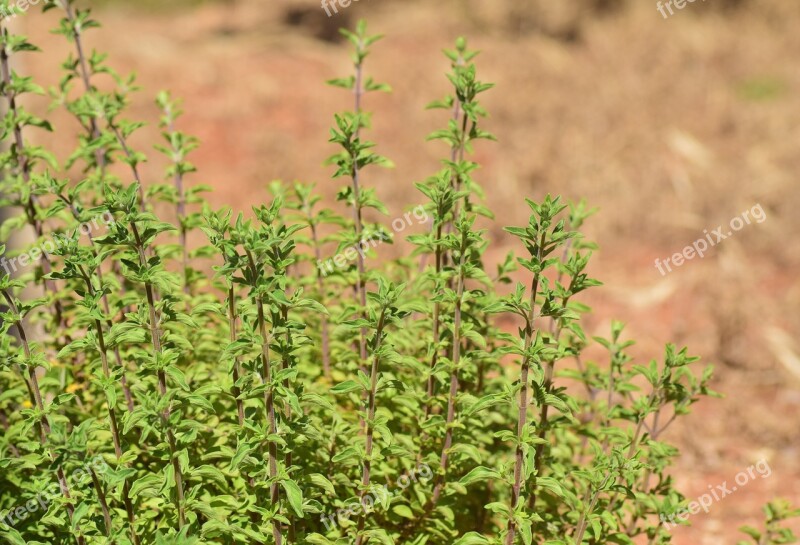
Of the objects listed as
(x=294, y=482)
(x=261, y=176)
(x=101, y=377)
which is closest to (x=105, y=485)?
(x=101, y=377)

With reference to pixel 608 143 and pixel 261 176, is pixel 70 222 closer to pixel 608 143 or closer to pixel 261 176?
pixel 261 176

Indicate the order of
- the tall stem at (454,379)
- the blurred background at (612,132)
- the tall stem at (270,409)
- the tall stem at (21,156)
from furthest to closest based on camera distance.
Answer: the blurred background at (612,132) → the tall stem at (21,156) → the tall stem at (454,379) → the tall stem at (270,409)

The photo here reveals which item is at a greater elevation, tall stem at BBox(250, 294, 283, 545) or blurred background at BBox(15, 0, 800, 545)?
blurred background at BBox(15, 0, 800, 545)

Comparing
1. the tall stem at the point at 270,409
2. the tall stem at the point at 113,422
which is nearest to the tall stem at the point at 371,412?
the tall stem at the point at 270,409

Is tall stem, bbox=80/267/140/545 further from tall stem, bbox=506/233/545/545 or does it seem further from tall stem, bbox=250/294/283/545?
tall stem, bbox=506/233/545/545

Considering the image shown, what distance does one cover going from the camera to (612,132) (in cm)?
1158

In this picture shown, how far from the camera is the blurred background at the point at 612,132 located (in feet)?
24.0

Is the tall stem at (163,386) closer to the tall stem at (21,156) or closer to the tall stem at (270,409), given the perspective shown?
the tall stem at (270,409)

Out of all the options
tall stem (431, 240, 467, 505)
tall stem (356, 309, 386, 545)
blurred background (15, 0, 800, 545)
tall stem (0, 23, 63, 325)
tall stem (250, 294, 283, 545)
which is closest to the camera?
tall stem (250, 294, 283, 545)

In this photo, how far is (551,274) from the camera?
27.3 ft

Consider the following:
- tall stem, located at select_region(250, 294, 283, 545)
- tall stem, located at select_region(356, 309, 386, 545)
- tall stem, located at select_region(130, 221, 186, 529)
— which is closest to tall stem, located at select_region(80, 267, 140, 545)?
tall stem, located at select_region(130, 221, 186, 529)

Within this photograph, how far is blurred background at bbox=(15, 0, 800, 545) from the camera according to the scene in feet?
24.0

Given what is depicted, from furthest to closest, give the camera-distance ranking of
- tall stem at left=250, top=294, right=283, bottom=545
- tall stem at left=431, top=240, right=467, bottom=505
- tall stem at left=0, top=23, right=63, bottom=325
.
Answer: tall stem at left=0, top=23, right=63, bottom=325 → tall stem at left=431, top=240, right=467, bottom=505 → tall stem at left=250, top=294, right=283, bottom=545

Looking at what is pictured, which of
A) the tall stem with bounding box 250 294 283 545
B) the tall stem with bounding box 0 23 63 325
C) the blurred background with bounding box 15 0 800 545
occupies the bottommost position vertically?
the tall stem with bounding box 250 294 283 545
